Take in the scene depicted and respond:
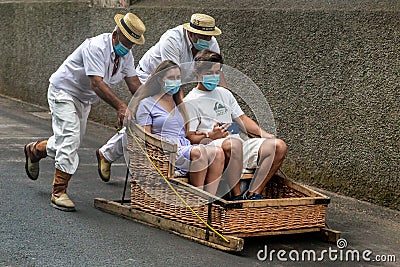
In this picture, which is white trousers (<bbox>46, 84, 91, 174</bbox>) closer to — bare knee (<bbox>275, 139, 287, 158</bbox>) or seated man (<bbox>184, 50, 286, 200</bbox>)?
seated man (<bbox>184, 50, 286, 200</bbox>)

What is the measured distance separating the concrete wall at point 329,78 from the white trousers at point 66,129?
2392 mm

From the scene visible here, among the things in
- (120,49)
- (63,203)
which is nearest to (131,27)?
(120,49)

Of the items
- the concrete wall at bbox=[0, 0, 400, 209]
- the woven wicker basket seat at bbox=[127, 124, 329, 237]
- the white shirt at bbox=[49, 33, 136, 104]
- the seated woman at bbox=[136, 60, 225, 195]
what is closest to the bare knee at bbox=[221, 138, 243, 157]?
the seated woman at bbox=[136, 60, 225, 195]

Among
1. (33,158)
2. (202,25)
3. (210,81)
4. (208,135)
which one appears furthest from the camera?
(33,158)

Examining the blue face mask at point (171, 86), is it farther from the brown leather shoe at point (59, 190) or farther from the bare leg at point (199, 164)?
the brown leather shoe at point (59, 190)

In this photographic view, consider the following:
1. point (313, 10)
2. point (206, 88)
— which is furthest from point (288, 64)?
point (206, 88)

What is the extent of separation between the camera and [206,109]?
24.3 feet

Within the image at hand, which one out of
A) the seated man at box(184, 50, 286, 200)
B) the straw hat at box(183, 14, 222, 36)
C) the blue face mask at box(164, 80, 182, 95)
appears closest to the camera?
the seated man at box(184, 50, 286, 200)

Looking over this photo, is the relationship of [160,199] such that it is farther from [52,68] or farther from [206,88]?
[52,68]

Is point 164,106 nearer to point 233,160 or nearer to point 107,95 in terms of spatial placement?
point 107,95

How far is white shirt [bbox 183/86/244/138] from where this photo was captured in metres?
7.39

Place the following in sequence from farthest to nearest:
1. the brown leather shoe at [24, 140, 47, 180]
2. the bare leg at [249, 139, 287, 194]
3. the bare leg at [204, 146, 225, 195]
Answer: the brown leather shoe at [24, 140, 47, 180] < the bare leg at [249, 139, 287, 194] < the bare leg at [204, 146, 225, 195]

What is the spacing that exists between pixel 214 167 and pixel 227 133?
471 mm

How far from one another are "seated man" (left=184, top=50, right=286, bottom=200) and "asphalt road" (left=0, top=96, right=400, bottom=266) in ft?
1.70
